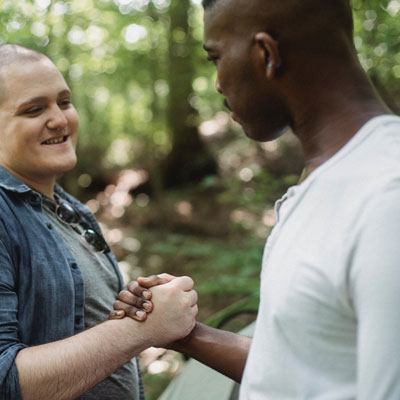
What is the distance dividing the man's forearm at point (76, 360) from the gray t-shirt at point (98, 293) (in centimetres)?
22

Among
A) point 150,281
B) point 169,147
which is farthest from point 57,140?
point 169,147

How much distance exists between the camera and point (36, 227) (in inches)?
60.7

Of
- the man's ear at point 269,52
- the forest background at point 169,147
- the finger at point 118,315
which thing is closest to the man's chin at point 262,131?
the man's ear at point 269,52

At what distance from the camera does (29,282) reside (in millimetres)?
1422

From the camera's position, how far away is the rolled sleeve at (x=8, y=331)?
1.23m

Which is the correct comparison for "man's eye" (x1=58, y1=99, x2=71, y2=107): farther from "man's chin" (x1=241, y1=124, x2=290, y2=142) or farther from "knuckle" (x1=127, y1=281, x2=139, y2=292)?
"man's chin" (x1=241, y1=124, x2=290, y2=142)

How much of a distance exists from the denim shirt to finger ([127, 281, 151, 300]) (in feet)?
0.64

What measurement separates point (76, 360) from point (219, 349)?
0.55 m

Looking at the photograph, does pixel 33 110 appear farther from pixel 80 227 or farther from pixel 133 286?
pixel 133 286

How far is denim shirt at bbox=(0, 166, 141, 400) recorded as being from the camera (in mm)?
1291

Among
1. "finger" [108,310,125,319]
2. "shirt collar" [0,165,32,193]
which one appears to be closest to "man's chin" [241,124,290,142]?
"finger" [108,310,125,319]

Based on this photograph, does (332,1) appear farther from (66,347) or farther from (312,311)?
(66,347)

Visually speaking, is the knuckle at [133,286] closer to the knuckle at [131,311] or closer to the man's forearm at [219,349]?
the knuckle at [131,311]

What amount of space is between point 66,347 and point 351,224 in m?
1.04
